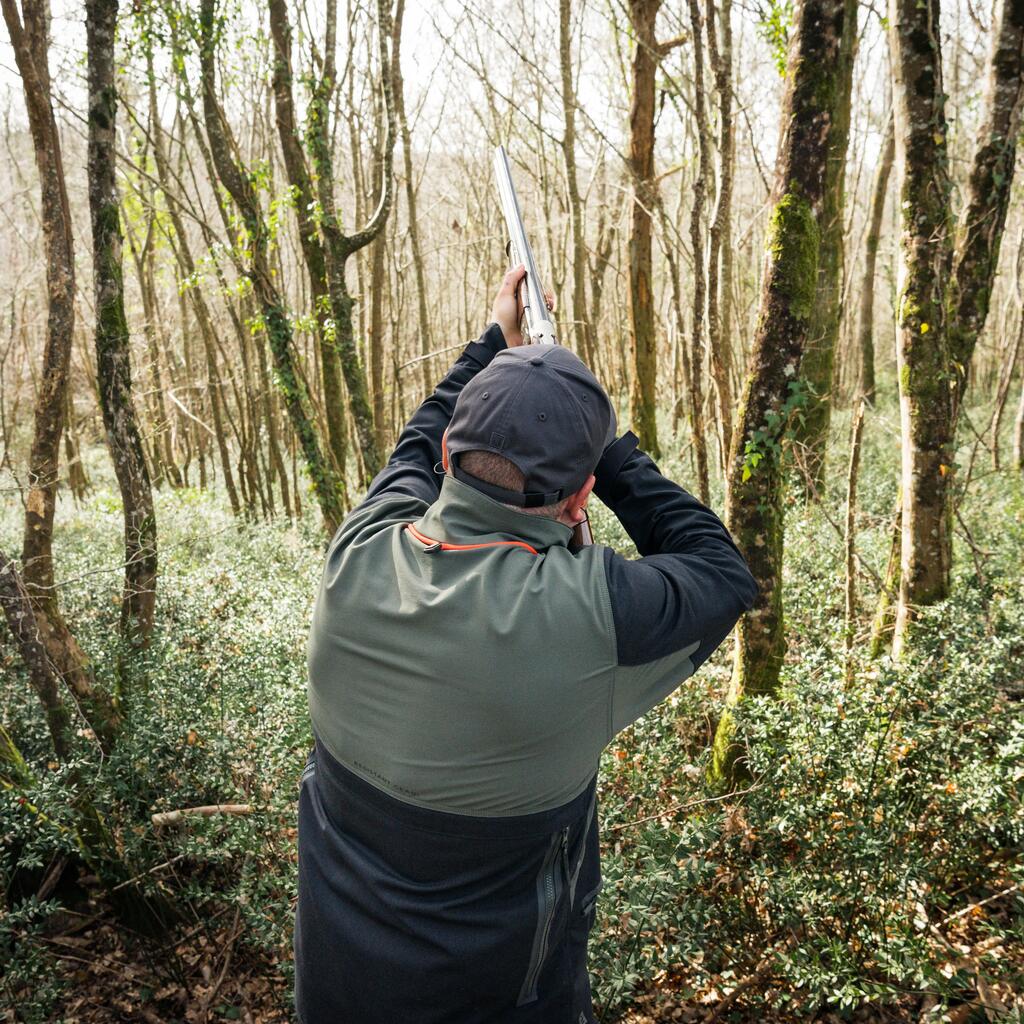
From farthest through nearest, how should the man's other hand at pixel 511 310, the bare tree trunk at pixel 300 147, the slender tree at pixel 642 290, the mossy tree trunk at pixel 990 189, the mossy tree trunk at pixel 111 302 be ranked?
the slender tree at pixel 642 290
the bare tree trunk at pixel 300 147
the mossy tree trunk at pixel 990 189
the mossy tree trunk at pixel 111 302
the man's other hand at pixel 511 310

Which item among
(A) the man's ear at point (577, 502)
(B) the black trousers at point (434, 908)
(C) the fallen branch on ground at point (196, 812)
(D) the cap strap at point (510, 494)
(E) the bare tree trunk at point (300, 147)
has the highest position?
→ (E) the bare tree trunk at point (300, 147)

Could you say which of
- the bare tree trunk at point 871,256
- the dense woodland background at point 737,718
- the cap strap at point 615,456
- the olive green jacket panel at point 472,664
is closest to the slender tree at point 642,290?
the bare tree trunk at point 871,256

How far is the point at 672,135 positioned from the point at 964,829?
16.7 metres

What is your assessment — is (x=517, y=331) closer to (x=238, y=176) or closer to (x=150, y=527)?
(x=150, y=527)

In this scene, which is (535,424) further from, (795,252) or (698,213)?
(698,213)

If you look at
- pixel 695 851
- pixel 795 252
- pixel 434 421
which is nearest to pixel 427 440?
pixel 434 421

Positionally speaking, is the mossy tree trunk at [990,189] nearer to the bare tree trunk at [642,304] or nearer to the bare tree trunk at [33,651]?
the bare tree trunk at [33,651]

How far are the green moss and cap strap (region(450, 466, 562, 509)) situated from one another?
1.99 m

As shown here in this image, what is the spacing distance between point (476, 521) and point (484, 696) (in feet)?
0.97

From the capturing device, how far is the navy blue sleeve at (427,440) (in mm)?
1679

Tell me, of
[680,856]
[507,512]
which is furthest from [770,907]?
[507,512]

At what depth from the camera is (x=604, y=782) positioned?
3271 millimetres

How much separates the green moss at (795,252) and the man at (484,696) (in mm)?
1758

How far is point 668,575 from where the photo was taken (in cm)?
132
